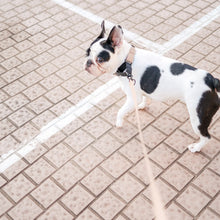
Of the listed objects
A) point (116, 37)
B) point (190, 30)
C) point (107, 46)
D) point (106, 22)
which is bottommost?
point (190, 30)

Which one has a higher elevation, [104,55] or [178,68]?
[104,55]

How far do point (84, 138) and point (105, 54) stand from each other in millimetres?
1625

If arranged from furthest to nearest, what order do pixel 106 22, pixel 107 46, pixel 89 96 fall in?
pixel 106 22 < pixel 89 96 < pixel 107 46

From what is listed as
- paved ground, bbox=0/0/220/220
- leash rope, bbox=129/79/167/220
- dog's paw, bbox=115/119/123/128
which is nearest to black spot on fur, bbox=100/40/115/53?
leash rope, bbox=129/79/167/220

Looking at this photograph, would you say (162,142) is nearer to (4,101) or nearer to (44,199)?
(44,199)

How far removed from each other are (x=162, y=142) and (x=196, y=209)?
1.20 metres

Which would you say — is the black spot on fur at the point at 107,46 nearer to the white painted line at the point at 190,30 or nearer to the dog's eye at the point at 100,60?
the dog's eye at the point at 100,60

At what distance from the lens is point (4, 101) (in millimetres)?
5445

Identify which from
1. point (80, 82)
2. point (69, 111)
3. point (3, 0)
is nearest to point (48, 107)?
point (69, 111)

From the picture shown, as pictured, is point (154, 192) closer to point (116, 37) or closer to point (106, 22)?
point (116, 37)

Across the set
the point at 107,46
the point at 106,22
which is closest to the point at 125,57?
the point at 107,46

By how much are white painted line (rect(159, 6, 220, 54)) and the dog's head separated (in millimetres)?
2646

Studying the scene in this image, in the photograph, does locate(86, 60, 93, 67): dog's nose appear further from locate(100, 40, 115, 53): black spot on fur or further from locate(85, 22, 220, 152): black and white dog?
locate(100, 40, 115, 53): black spot on fur

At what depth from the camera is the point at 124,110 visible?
4594mm
